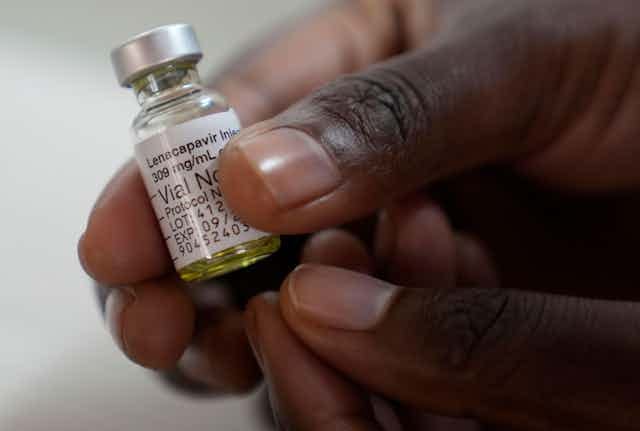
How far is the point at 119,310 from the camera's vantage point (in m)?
0.83

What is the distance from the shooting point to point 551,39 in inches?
35.1

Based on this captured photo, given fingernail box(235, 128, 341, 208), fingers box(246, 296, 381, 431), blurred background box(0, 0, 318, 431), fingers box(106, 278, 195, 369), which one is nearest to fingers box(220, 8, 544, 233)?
fingernail box(235, 128, 341, 208)

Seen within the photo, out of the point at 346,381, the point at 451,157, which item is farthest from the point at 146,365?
the point at 451,157

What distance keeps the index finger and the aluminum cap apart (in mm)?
163

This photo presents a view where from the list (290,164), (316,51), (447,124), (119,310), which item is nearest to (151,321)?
(119,310)

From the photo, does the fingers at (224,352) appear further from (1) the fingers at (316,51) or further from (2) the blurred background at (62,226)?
(1) the fingers at (316,51)

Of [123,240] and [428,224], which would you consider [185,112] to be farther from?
[428,224]

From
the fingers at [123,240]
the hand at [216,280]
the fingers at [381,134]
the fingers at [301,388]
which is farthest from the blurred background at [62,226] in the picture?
the fingers at [381,134]

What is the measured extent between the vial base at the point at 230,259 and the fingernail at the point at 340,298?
5 centimetres

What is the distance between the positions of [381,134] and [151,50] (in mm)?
229

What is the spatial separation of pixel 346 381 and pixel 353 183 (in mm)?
187

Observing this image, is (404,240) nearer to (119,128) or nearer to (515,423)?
(515,423)

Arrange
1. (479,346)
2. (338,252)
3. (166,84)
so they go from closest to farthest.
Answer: (479,346) < (166,84) < (338,252)

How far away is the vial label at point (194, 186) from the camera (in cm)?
66
